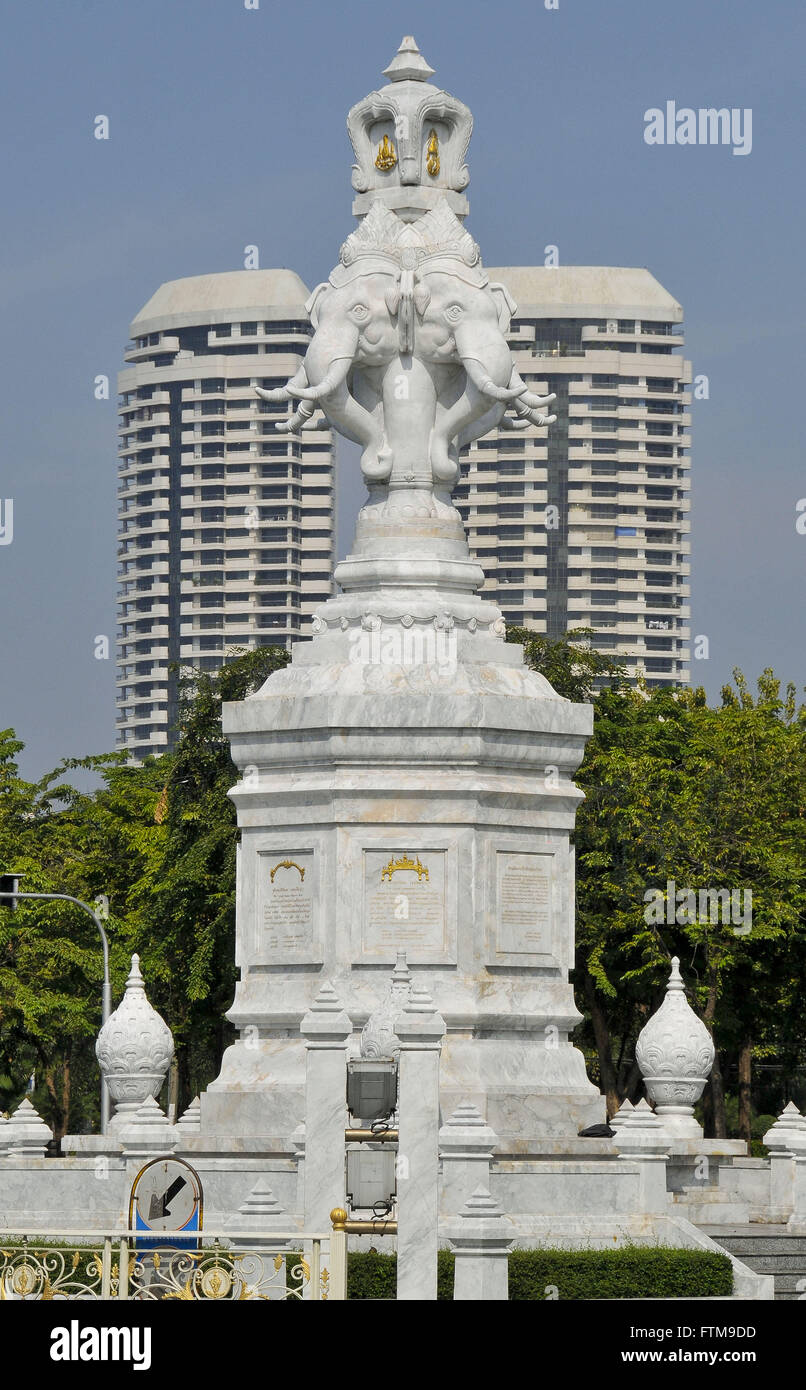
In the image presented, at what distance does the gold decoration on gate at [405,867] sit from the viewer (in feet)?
93.3

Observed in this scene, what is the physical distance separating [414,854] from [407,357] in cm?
541

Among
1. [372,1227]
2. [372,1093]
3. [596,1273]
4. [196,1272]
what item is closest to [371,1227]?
[372,1227]

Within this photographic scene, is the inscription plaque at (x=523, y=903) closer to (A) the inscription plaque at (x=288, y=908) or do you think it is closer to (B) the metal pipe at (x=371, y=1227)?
(A) the inscription plaque at (x=288, y=908)

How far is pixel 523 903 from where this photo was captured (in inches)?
1141

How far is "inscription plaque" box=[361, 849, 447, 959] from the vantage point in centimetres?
2831

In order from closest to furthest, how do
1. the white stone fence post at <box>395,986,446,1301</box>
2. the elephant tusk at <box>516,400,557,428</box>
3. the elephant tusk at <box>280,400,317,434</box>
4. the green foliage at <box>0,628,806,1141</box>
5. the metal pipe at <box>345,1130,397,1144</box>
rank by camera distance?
the white stone fence post at <box>395,986,446,1301</box>, the metal pipe at <box>345,1130,397,1144</box>, the elephant tusk at <box>280,400,317,434</box>, the elephant tusk at <box>516,400,557,428</box>, the green foliage at <box>0,628,806,1141</box>

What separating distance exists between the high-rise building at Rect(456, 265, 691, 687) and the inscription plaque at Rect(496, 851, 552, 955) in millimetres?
93060

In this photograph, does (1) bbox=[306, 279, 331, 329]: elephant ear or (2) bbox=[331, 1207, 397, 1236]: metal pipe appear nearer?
(2) bbox=[331, 1207, 397, 1236]: metal pipe

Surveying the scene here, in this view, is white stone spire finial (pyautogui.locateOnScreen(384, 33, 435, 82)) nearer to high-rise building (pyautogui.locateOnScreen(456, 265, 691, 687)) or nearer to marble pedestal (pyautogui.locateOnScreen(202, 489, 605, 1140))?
marble pedestal (pyautogui.locateOnScreen(202, 489, 605, 1140))

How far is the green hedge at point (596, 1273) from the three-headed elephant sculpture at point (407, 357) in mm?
9313

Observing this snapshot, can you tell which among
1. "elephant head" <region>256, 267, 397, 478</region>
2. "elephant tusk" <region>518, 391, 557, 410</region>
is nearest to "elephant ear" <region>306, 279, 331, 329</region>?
"elephant head" <region>256, 267, 397, 478</region>

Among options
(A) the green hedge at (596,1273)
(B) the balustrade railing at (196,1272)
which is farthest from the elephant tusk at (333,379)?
(B) the balustrade railing at (196,1272)
